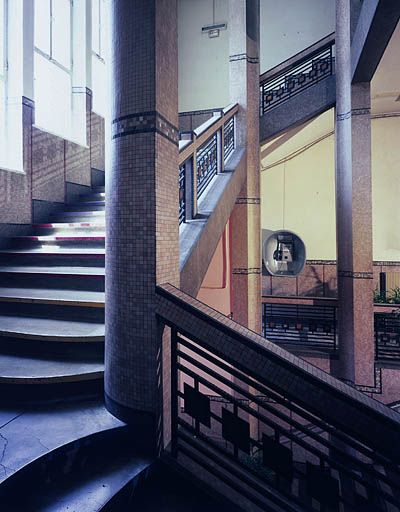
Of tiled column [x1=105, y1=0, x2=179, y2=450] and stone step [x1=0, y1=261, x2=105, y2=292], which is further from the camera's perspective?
stone step [x1=0, y1=261, x2=105, y2=292]

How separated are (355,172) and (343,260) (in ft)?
4.03

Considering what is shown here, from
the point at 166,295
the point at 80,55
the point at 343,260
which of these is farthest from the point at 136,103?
the point at 80,55

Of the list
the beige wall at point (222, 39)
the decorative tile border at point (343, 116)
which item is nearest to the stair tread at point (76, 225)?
the decorative tile border at point (343, 116)

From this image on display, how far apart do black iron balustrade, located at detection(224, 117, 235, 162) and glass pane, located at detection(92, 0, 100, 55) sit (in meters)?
3.25

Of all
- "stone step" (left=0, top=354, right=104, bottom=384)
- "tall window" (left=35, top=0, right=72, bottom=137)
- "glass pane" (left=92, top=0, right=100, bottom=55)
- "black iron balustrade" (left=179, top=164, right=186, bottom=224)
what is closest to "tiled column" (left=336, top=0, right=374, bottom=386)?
"black iron balustrade" (left=179, top=164, right=186, bottom=224)

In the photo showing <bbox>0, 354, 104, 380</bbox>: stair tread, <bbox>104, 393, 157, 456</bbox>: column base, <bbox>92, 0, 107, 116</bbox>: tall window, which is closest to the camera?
<bbox>104, 393, 157, 456</bbox>: column base

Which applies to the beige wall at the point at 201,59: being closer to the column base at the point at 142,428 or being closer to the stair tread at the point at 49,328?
the stair tread at the point at 49,328

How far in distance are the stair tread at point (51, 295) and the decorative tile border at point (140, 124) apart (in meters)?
1.19

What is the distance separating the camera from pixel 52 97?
17.9ft

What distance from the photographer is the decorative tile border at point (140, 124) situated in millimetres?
1873

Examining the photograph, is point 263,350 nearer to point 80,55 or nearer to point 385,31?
point 385,31

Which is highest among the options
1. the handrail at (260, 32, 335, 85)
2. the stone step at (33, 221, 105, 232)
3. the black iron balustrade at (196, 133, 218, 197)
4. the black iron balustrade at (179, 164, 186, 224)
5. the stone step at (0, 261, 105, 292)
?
the handrail at (260, 32, 335, 85)

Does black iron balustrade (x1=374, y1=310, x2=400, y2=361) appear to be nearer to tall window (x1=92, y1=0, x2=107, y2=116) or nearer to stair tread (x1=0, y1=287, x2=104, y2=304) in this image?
stair tread (x1=0, y1=287, x2=104, y2=304)

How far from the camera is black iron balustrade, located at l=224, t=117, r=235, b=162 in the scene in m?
4.68
